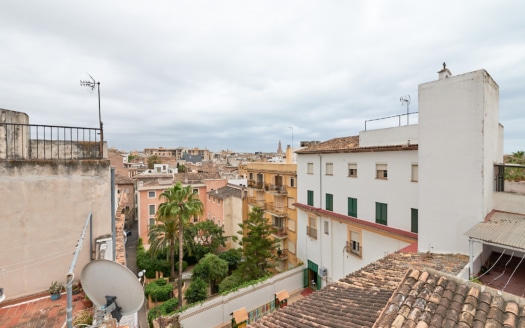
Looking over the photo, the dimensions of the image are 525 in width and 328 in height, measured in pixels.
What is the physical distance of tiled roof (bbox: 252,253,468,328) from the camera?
5917 millimetres

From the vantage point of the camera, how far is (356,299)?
6961 millimetres

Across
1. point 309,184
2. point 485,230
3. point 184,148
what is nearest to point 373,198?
point 309,184

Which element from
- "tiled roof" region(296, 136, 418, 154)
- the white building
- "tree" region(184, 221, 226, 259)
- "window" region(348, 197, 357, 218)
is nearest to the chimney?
the white building

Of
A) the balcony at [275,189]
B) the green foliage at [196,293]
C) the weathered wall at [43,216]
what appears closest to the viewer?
the weathered wall at [43,216]

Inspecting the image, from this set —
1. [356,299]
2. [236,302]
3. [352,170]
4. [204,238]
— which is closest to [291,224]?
[352,170]

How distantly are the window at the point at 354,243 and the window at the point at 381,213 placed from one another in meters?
1.98

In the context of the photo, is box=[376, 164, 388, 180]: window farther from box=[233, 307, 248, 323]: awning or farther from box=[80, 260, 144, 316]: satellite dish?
box=[80, 260, 144, 316]: satellite dish

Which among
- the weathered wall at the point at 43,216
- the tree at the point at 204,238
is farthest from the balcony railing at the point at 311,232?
the weathered wall at the point at 43,216

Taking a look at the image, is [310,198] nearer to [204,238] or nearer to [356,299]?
[204,238]

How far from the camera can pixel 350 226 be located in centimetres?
1794

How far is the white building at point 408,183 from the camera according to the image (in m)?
9.67

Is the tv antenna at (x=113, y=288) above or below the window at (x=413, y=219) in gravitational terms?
above

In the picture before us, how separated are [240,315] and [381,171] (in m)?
12.7

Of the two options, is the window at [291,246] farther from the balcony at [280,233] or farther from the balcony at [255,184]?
the balcony at [255,184]
